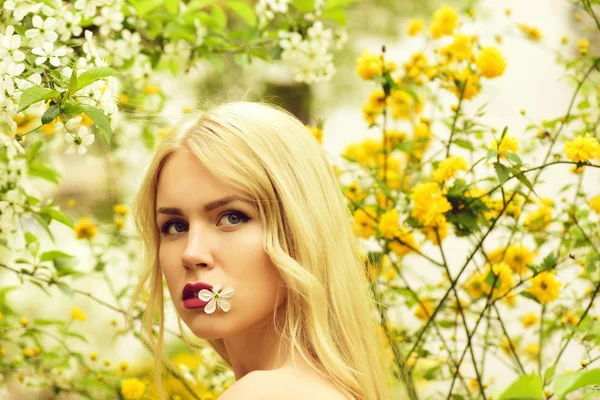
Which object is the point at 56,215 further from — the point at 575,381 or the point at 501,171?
the point at 575,381

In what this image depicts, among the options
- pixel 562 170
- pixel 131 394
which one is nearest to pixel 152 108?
pixel 131 394

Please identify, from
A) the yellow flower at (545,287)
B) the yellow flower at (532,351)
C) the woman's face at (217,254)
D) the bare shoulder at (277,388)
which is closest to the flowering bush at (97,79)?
the woman's face at (217,254)

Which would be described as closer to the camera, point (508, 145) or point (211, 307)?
point (211, 307)

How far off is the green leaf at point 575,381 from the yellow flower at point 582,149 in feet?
1.94

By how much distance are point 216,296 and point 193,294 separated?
3cm

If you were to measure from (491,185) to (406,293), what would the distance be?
10.8 inches

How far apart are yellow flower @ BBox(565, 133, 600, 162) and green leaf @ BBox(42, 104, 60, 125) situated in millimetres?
696

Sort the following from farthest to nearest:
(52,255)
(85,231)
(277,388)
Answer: (85,231) < (52,255) < (277,388)

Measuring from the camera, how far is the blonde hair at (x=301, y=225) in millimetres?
1013

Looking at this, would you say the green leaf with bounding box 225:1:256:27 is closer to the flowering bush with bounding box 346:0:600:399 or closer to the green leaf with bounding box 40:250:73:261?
the flowering bush with bounding box 346:0:600:399

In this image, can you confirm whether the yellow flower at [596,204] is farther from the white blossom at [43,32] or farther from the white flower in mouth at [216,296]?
the white blossom at [43,32]

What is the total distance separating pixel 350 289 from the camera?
1.10m

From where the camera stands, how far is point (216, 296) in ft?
3.22

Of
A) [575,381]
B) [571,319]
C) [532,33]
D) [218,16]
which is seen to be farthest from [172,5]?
[575,381]
